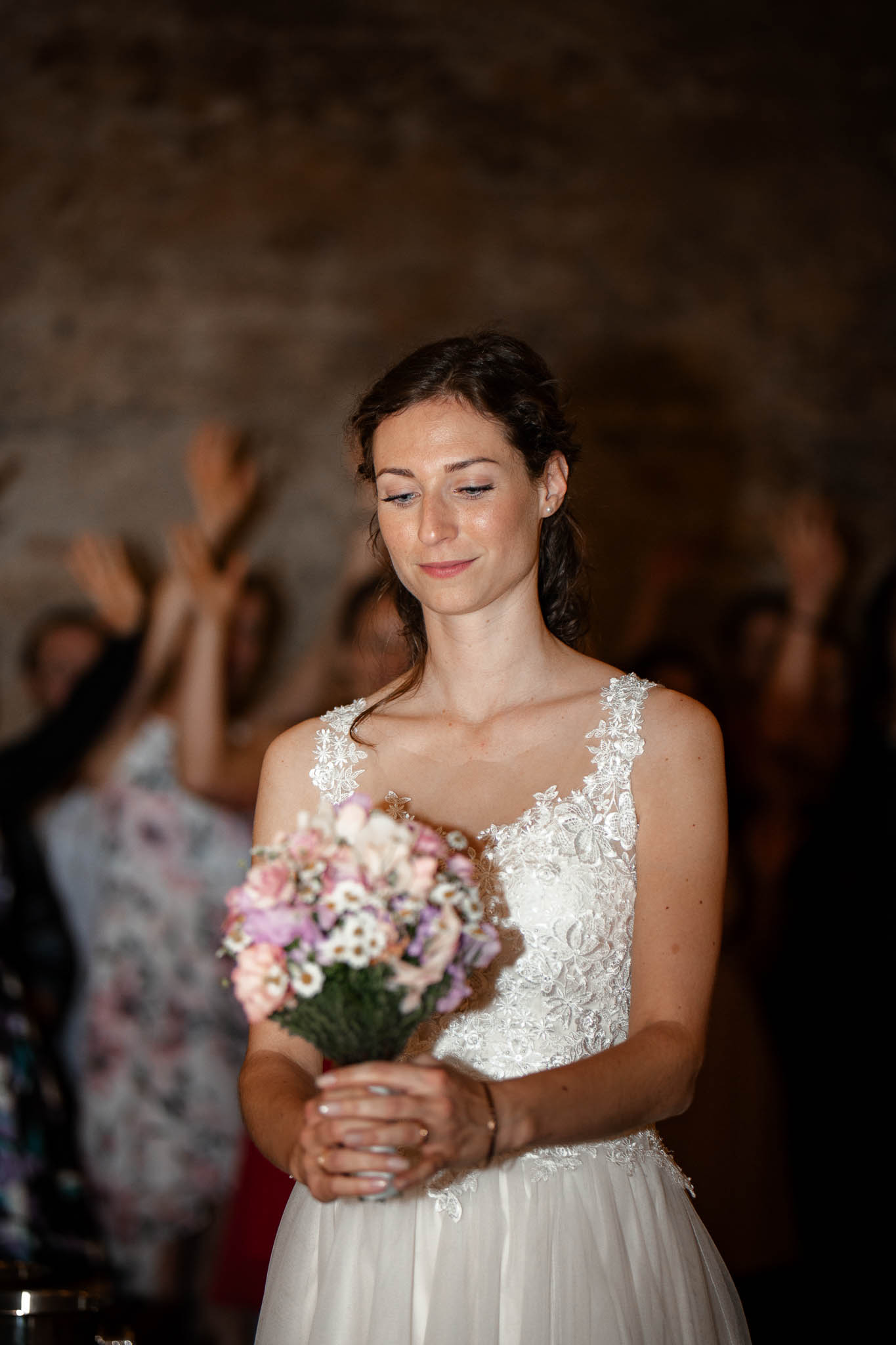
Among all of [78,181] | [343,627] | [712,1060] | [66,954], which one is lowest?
[712,1060]

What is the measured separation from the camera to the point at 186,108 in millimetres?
6391

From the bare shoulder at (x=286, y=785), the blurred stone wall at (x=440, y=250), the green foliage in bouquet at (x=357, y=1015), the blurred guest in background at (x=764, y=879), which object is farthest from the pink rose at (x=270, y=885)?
the blurred stone wall at (x=440, y=250)

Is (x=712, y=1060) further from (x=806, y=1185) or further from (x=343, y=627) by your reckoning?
(x=343, y=627)

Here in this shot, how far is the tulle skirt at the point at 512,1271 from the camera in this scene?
199 centimetres

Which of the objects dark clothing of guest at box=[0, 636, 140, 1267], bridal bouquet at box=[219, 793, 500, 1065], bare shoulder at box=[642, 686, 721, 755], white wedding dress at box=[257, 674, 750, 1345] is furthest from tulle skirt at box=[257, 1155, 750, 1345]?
dark clothing of guest at box=[0, 636, 140, 1267]

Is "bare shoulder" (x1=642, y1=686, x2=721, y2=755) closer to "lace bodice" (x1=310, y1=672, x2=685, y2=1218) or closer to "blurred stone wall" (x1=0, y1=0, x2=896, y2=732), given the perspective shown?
"lace bodice" (x1=310, y1=672, x2=685, y2=1218)

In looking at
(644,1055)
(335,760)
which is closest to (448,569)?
(335,760)

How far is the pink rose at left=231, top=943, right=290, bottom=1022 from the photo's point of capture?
1.66 m

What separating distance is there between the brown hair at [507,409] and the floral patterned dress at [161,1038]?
3.08 meters

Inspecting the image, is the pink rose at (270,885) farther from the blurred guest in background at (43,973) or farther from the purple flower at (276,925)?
the blurred guest in background at (43,973)

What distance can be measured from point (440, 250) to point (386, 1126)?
17.5 feet

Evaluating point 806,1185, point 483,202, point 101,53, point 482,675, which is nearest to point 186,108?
point 101,53

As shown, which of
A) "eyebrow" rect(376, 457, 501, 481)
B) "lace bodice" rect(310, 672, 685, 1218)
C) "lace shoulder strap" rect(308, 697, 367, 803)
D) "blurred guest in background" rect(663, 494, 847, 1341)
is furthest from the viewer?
"blurred guest in background" rect(663, 494, 847, 1341)

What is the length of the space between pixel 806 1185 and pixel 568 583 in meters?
3.62
